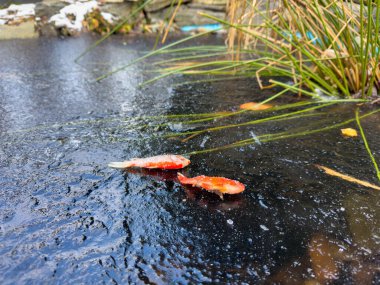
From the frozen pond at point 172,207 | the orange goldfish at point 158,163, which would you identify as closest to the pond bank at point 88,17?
the frozen pond at point 172,207

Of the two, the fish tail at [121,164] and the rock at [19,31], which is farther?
the rock at [19,31]

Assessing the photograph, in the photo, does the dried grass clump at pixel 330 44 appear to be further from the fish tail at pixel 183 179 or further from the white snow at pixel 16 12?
the white snow at pixel 16 12

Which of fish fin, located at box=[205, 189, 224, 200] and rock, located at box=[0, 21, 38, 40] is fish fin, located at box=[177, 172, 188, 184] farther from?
rock, located at box=[0, 21, 38, 40]

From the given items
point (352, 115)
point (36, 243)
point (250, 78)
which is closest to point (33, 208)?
point (36, 243)

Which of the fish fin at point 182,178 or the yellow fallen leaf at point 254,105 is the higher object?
the yellow fallen leaf at point 254,105

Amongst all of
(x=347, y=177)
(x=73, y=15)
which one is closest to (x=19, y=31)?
(x=73, y=15)

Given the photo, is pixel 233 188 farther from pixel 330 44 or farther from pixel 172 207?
pixel 330 44
